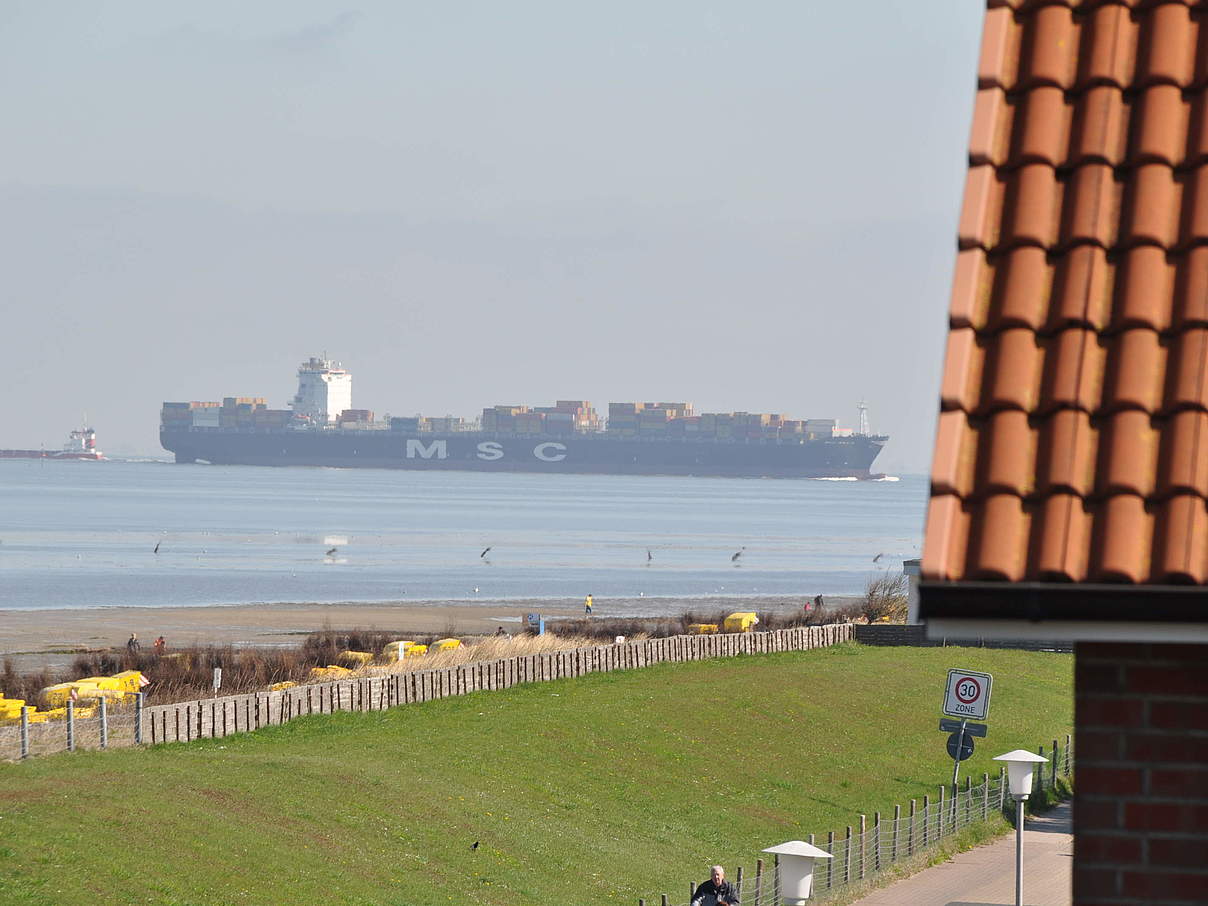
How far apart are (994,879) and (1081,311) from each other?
916 inches

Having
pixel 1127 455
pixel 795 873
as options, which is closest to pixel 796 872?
pixel 795 873

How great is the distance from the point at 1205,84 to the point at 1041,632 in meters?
1.58

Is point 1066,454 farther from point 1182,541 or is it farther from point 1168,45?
point 1168,45

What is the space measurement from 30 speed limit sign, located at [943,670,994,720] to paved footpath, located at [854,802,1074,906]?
7.95 ft

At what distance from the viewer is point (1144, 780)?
394cm

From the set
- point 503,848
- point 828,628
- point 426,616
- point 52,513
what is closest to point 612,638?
point 828,628

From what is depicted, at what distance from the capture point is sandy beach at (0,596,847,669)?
58.8m

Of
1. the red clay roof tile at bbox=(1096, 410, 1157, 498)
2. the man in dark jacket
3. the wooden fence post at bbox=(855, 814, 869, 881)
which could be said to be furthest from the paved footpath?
the red clay roof tile at bbox=(1096, 410, 1157, 498)

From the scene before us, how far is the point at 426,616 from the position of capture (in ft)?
234

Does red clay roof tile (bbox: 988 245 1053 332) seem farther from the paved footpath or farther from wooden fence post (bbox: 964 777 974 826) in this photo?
wooden fence post (bbox: 964 777 974 826)

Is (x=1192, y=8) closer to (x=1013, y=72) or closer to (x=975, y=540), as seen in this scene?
(x=1013, y=72)

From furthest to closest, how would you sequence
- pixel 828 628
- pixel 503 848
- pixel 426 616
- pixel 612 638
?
pixel 426 616 → pixel 612 638 → pixel 828 628 → pixel 503 848

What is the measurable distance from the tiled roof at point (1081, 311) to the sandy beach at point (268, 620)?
4936cm

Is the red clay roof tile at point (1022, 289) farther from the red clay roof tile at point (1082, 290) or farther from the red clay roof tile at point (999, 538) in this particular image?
the red clay roof tile at point (999, 538)
